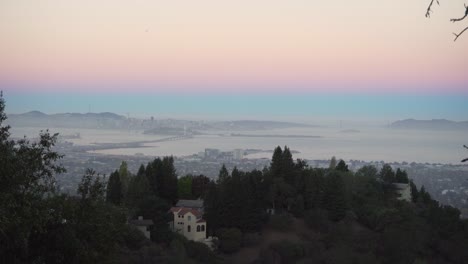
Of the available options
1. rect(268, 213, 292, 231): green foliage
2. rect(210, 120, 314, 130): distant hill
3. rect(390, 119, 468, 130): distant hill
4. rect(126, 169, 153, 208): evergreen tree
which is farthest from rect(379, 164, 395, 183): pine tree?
rect(210, 120, 314, 130): distant hill

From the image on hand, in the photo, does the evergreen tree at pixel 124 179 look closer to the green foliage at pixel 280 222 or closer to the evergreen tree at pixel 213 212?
the evergreen tree at pixel 213 212

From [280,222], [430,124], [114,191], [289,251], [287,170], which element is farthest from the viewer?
[430,124]

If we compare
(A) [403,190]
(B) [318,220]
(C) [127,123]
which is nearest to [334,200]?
(B) [318,220]

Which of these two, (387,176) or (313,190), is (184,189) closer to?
(313,190)

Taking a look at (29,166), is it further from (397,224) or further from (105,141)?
(105,141)

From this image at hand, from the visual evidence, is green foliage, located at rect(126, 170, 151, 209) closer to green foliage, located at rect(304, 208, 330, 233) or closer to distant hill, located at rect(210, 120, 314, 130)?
green foliage, located at rect(304, 208, 330, 233)
